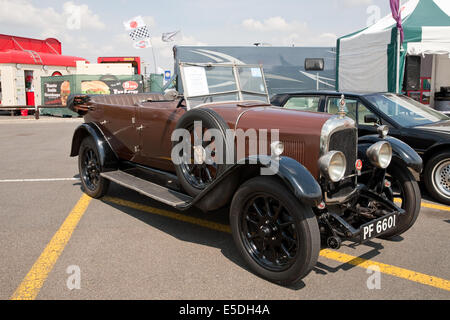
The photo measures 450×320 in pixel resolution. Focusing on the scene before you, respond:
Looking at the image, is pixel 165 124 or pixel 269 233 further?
pixel 165 124

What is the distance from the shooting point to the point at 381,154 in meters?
3.51

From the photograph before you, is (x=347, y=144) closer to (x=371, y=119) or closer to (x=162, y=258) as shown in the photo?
(x=162, y=258)

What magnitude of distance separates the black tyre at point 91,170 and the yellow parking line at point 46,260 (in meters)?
0.45

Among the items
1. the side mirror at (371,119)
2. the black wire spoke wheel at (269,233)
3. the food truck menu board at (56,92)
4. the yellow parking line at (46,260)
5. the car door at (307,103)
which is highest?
the food truck menu board at (56,92)

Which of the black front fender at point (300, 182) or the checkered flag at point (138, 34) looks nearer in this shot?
the black front fender at point (300, 182)

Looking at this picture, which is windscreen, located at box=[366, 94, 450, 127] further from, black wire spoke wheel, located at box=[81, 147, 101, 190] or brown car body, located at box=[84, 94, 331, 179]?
black wire spoke wheel, located at box=[81, 147, 101, 190]

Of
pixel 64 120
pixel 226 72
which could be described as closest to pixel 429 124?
pixel 226 72

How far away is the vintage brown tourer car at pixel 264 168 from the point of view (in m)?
2.88

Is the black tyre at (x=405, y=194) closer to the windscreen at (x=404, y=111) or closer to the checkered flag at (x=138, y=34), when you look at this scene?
the windscreen at (x=404, y=111)

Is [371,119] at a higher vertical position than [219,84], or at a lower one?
lower

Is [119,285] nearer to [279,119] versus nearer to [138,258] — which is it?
[138,258]

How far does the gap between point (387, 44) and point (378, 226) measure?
714 cm

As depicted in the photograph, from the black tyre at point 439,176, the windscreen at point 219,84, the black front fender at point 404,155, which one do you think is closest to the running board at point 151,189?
the windscreen at point 219,84

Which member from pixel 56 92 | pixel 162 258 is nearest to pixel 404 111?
pixel 162 258
